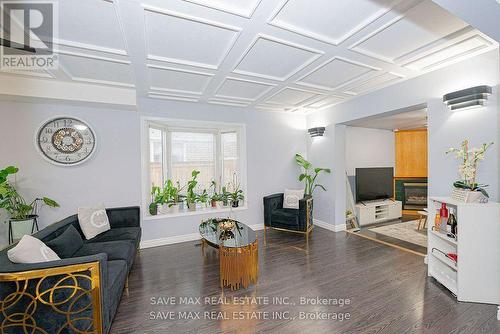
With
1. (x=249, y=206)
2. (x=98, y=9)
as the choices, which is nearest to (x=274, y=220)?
(x=249, y=206)

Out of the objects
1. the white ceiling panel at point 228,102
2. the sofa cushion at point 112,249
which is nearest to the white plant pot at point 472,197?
the white ceiling panel at point 228,102

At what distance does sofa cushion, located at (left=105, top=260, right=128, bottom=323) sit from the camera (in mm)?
1843

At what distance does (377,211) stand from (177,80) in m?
5.44

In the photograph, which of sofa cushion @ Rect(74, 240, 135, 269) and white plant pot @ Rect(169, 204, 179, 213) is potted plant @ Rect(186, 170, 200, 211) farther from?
sofa cushion @ Rect(74, 240, 135, 269)

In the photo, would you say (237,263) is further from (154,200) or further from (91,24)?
(91,24)

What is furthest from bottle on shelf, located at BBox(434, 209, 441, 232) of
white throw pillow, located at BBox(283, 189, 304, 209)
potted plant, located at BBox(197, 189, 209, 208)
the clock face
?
the clock face

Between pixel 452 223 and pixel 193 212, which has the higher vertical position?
pixel 452 223

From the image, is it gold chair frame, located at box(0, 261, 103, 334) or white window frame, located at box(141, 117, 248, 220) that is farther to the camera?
white window frame, located at box(141, 117, 248, 220)

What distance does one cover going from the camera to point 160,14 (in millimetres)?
1825

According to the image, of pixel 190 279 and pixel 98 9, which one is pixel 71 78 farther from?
pixel 190 279

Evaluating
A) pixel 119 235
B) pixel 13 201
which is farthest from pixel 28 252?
pixel 13 201

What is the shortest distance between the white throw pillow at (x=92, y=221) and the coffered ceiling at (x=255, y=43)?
6.18 ft

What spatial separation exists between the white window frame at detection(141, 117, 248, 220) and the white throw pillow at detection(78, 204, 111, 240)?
787 mm

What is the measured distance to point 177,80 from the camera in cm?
321
